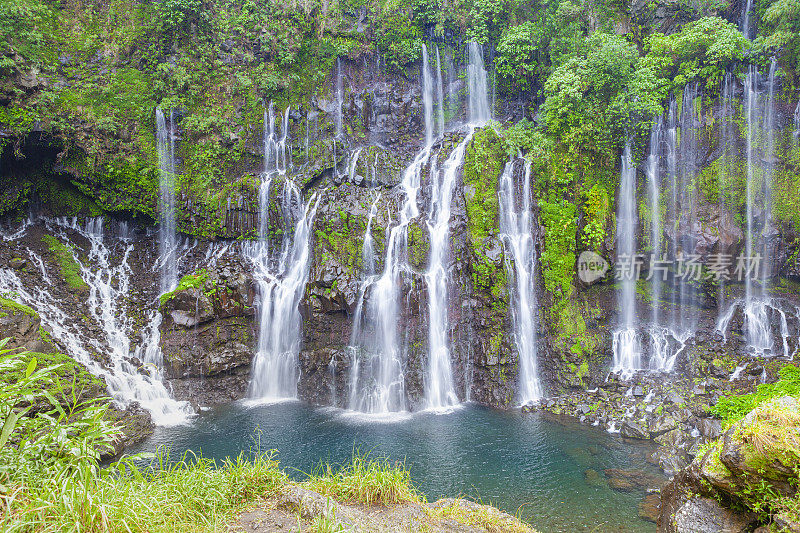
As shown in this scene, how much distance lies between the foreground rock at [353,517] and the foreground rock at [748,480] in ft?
7.17

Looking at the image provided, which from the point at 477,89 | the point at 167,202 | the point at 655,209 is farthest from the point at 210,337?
the point at 655,209

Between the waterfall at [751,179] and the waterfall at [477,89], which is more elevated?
the waterfall at [477,89]

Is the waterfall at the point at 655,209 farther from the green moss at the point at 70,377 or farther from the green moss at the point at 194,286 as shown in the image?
the green moss at the point at 70,377

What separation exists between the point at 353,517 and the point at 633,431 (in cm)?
941

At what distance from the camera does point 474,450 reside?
10508mm

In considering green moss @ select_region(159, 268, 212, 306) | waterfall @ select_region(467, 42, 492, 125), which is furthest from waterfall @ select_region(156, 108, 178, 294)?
waterfall @ select_region(467, 42, 492, 125)

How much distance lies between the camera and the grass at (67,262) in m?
15.0

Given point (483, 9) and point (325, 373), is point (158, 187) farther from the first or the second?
point (483, 9)

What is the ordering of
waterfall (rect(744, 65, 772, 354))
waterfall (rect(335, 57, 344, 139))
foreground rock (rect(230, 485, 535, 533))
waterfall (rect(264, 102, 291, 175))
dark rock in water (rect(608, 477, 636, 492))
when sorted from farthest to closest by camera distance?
1. waterfall (rect(335, 57, 344, 139))
2. waterfall (rect(264, 102, 291, 175))
3. waterfall (rect(744, 65, 772, 354))
4. dark rock in water (rect(608, 477, 636, 492))
5. foreground rock (rect(230, 485, 535, 533))

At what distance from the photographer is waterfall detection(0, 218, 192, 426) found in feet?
41.5

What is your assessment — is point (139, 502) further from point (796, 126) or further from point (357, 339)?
point (796, 126)

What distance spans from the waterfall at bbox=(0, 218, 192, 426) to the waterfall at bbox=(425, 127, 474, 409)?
24.9 feet

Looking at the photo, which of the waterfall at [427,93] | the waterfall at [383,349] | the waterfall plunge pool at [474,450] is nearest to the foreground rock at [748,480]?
the waterfall plunge pool at [474,450]

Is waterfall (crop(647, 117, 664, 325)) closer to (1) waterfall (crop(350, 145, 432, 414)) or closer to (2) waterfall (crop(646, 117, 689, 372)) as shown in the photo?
(2) waterfall (crop(646, 117, 689, 372))
